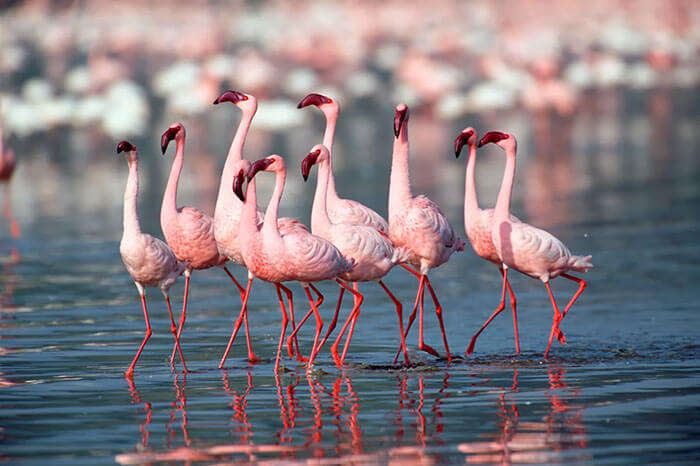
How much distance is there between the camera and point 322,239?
7309mm

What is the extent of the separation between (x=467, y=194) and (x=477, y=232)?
10.0 inches

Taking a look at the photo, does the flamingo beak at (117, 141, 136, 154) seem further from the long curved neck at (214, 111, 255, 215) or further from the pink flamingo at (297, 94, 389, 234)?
the pink flamingo at (297, 94, 389, 234)

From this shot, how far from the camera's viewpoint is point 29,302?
33.4 ft

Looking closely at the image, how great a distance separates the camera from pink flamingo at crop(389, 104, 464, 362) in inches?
312

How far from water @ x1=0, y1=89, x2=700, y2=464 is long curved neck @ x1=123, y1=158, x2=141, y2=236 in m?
0.83

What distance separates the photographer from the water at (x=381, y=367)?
5.80 metres

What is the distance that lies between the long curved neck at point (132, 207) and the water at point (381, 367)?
0.83 m


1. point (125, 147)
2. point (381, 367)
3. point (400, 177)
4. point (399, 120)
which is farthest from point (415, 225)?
point (125, 147)

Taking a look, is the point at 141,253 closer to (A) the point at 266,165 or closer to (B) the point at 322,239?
(A) the point at 266,165

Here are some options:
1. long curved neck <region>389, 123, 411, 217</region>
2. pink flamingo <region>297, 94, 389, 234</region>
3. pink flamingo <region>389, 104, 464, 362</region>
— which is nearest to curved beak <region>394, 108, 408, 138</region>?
pink flamingo <region>389, 104, 464, 362</region>

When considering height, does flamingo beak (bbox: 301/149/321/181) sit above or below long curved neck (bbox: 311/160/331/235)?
above

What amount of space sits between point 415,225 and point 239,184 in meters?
1.38

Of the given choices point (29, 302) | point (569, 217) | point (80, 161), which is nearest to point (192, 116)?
point (80, 161)

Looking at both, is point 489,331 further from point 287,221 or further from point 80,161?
point 80,161
